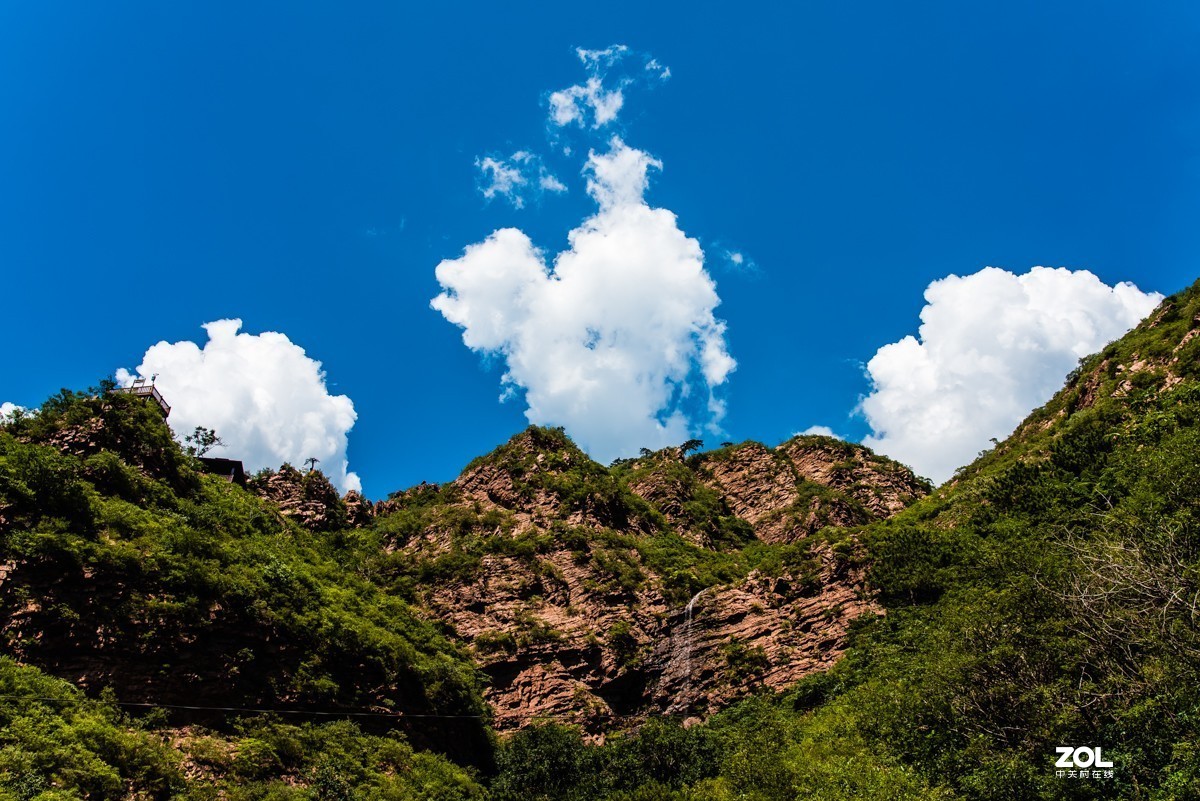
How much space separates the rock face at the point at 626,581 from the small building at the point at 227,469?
14.3 metres

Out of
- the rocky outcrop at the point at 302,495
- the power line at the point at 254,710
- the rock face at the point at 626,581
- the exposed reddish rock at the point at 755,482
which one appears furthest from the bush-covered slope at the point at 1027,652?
the rocky outcrop at the point at 302,495

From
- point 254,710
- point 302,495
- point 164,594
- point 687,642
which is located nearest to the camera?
point 164,594

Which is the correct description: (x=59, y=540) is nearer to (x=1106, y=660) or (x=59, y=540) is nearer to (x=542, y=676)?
(x=542, y=676)

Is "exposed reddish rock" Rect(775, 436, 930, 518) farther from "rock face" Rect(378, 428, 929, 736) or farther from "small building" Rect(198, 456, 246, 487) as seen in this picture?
"small building" Rect(198, 456, 246, 487)

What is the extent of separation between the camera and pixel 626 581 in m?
47.8

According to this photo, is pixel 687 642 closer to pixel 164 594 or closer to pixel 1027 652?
pixel 1027 652

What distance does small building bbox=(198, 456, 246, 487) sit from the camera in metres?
47.0

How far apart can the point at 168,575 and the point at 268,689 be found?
662 cm

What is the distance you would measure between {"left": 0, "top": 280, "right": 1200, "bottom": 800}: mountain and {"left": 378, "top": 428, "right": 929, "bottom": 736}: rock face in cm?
23

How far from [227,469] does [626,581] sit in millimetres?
31481

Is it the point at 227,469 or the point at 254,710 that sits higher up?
the point at 227,469

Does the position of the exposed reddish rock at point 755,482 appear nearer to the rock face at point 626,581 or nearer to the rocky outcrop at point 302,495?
the rock face at point 626,581

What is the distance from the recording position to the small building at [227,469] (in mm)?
46969

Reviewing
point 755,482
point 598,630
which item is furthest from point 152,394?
point 755,482
